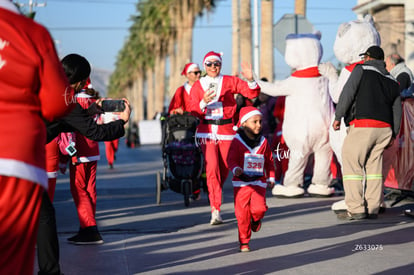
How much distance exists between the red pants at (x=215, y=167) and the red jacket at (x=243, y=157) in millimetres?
1672

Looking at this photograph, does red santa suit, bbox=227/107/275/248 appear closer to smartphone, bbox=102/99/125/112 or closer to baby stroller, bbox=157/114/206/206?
smartphone, bbox=102/99/125/112

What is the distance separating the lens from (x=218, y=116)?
986cm

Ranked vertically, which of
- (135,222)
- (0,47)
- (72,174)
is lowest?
(135,222)

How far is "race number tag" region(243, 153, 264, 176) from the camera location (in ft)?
24.5

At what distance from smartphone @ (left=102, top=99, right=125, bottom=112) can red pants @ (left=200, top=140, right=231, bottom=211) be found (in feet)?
13.4

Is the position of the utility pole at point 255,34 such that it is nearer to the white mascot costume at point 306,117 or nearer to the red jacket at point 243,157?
the white mascot costume at point 306,117

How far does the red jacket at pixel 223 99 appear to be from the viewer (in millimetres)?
9781

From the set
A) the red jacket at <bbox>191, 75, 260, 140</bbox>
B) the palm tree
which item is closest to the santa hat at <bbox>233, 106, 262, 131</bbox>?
the red jacket at <bbox>191, 75, 260, 140</bbox>

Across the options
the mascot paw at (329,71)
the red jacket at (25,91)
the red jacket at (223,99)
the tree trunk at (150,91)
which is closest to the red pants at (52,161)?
the red jacket at (223,99)

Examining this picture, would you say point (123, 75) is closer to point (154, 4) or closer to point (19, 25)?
point (154, 4)

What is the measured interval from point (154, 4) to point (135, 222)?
5004cm

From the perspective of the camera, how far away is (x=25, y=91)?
353 cm

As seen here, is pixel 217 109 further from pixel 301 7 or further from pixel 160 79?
pixel 160 79

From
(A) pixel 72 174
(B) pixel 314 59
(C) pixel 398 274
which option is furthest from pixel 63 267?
(B) pixel 314 59
